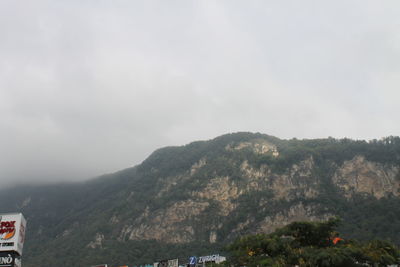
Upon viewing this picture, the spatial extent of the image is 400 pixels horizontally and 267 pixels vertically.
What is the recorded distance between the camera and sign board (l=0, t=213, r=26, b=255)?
55.5 metres

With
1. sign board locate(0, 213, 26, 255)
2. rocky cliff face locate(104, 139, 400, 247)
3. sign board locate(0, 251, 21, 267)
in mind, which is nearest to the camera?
sign board locate(0, 251, 21, 267)

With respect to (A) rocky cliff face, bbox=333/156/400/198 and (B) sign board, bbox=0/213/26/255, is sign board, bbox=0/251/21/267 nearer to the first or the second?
(B) sign board, bbox=0/213/26/255

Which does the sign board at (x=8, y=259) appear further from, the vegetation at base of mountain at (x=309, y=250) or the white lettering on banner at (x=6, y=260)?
the vegetation at base of mountain at (x=309, y=250)

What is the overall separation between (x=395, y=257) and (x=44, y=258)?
6462 inches

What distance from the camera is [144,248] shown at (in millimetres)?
183375

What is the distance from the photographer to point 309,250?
172 ft

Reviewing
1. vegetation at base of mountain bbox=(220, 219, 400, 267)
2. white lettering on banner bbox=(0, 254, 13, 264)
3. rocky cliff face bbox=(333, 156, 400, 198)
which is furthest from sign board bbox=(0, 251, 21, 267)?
rocky cliff face bbox=(333, 156, 400, 198)

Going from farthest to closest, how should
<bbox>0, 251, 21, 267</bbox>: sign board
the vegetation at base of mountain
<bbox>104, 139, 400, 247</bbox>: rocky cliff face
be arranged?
<bbox>104, 139, 400, 247</bbox>: rocky cliff face → <bbox>0, 251, 21, 267</bbox>: sign board → the vegetation at base of mountain

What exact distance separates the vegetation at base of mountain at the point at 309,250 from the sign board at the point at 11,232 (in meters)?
26.9

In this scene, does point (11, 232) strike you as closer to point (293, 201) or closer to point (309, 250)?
point (309, 250)

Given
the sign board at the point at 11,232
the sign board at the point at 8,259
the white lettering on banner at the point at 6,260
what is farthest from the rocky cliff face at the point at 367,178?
the white lettering on banner at the point at 6,260

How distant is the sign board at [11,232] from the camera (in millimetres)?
55531

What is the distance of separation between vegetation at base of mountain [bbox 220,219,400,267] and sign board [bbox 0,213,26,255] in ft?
88.2

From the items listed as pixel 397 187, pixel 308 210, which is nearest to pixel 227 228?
pixel 308 210
